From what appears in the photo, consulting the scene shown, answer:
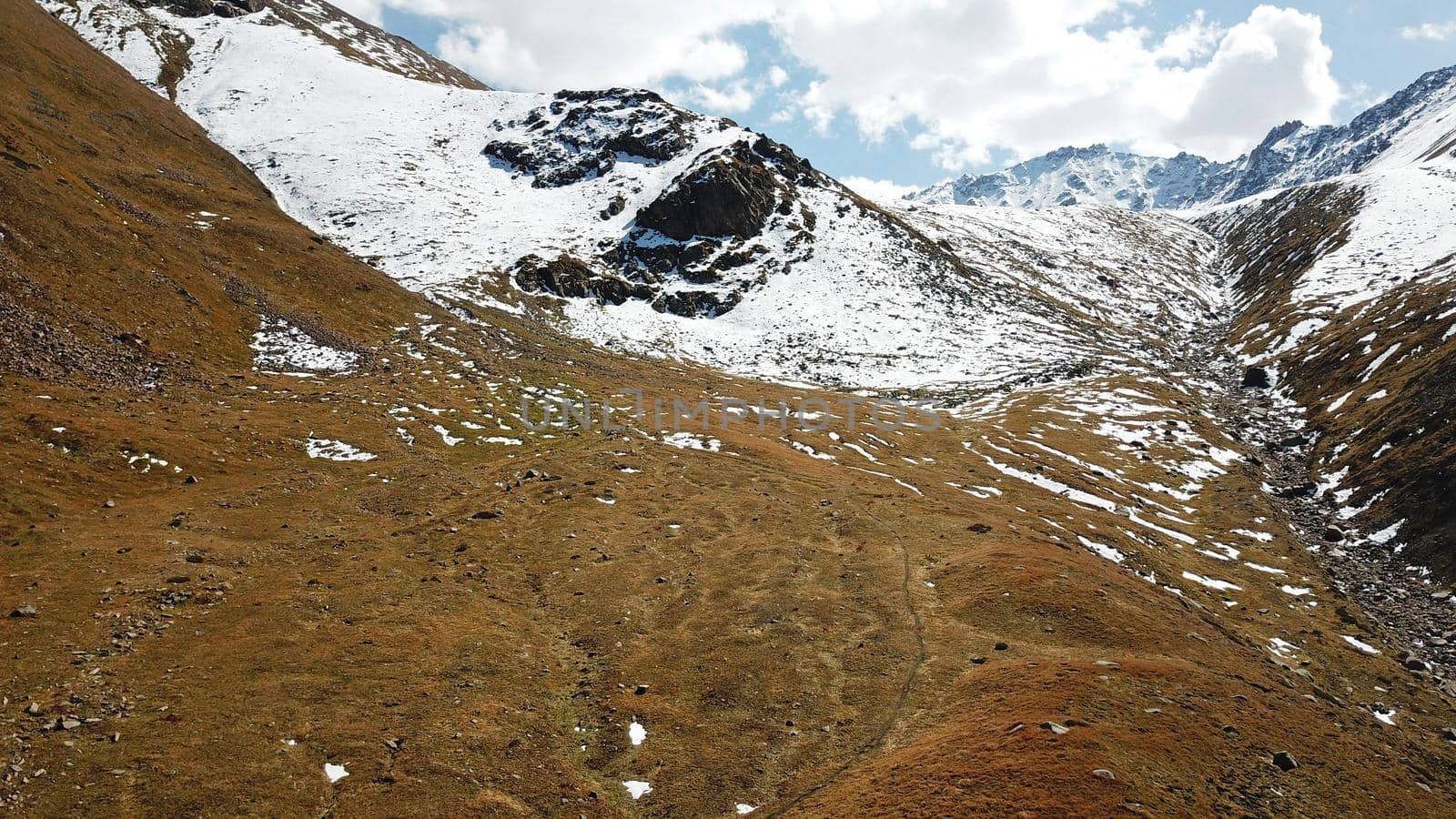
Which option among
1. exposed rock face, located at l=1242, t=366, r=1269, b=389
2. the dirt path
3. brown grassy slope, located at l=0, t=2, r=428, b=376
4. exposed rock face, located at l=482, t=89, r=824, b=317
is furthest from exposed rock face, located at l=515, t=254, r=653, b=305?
exposed rock face, located at l=1242, t=366, r=1269, b=389

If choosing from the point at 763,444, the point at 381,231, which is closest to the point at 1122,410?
the point at 763,444

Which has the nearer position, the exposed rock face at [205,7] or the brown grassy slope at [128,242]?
the brown grassy slope at [128,242]

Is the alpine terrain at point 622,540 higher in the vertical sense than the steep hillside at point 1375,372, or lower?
lower

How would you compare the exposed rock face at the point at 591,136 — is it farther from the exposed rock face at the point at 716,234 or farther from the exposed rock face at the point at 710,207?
the exposed rock face at the point at 716,234

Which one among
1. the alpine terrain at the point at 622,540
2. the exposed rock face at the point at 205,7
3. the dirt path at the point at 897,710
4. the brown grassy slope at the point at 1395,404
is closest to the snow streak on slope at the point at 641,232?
the alpine terrain at the point at 622,540

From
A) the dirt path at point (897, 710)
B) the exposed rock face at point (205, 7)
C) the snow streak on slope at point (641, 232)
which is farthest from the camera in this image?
Result: the exposed rock face at point (205, 7)
